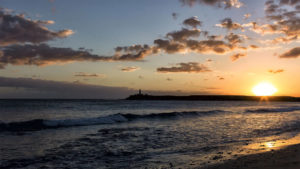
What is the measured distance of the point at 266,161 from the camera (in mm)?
7941

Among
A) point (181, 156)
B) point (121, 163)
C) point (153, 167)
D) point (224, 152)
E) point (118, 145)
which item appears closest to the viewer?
point (153, 167)

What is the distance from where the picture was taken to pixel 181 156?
356 inches

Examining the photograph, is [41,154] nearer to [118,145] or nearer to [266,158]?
[118,145]

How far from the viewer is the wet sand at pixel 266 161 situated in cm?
724

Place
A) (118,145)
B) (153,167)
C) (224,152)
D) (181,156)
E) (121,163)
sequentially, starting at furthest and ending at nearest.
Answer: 1. (118,145)
2. (224,152)
3. (181,156)
4. (121,163)
5. (153,167)

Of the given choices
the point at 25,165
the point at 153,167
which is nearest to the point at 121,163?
the point at 153,167

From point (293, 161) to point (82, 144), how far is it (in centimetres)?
908

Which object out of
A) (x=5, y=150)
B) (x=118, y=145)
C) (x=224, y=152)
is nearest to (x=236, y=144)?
(x=224, y=152)

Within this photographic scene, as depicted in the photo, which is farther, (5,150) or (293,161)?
(5,150)

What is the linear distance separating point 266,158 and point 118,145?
656 cm

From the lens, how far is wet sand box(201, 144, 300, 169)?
7242 millimetres

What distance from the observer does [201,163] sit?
7.91 metres

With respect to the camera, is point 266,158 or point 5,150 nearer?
point 266,158

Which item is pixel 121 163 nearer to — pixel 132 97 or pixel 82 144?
pixel 82 144
